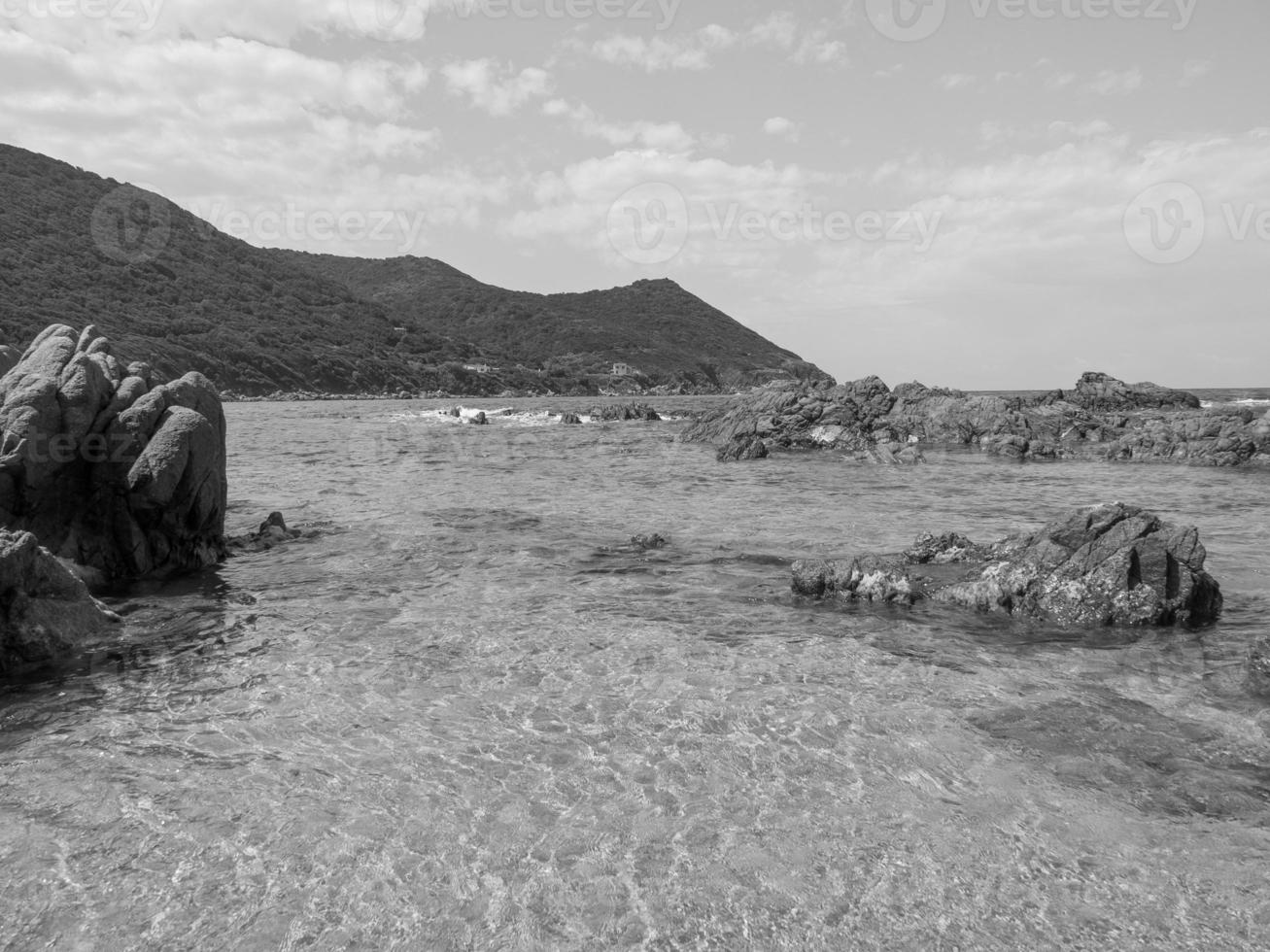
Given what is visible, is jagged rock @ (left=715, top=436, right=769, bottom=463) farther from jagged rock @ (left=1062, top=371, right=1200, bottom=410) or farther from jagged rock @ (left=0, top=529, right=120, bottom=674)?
jagged rock @ (left=1062, top=371, right=1200, bottom=410)

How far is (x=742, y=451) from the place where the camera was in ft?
139

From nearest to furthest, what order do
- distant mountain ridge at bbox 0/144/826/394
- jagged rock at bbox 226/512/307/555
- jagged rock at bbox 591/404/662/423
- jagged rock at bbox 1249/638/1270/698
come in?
jagged rock at bbox 1249/638/1270/698, jagged rock at bbox 226/512/307/555, jagged rock at bbox 591/404/662/423, distant mountain ridge at bbox 0/144/826/394

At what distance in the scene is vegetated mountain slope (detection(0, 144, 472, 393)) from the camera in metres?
111

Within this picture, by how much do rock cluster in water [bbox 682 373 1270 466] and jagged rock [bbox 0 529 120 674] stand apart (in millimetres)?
33518

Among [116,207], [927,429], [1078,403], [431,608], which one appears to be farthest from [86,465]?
[116,207]

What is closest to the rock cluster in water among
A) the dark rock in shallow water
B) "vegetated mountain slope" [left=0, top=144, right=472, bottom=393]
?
the dark rock in shallow water

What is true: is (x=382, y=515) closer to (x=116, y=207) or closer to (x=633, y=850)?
(x=633, y=850)

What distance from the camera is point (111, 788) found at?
22.2 feet

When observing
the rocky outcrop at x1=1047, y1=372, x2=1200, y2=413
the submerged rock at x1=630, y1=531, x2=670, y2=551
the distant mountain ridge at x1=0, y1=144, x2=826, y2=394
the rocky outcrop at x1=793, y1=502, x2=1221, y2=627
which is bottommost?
the submerged rock at x1=630, y1=531, x2=670, y2=551

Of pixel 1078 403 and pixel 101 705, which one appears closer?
pixel 101 705

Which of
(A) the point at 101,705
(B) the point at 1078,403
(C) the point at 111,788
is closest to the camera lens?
(C) the point at 111,788

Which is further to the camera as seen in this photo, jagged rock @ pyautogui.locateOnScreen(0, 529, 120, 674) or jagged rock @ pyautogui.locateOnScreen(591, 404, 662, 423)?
jagged rock @ pyautogui.locateOnScreen(591, 404, 662, 423)

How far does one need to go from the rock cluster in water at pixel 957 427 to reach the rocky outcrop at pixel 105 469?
29737mm

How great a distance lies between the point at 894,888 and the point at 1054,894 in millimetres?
1112
